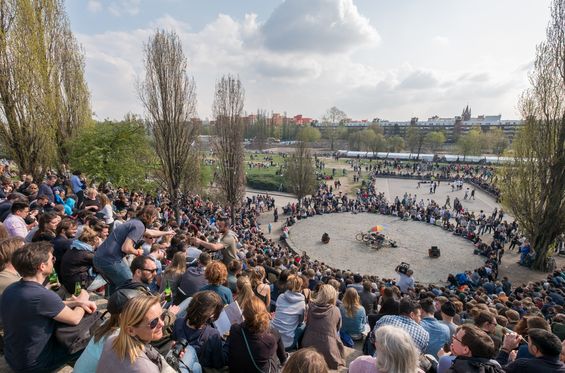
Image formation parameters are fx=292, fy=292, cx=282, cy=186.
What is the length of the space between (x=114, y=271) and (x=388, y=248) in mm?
18699

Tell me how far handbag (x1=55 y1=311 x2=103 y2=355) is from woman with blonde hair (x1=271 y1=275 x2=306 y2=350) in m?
2.66

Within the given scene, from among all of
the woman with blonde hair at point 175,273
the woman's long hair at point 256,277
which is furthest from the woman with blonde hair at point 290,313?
the woman with blonde hair at point 175,273

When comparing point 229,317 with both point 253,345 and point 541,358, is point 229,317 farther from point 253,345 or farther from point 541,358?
point 541,358

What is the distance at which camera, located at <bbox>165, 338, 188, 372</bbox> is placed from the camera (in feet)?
9.09

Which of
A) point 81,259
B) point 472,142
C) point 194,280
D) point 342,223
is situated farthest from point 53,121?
point 472,142

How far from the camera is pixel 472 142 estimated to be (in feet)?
212

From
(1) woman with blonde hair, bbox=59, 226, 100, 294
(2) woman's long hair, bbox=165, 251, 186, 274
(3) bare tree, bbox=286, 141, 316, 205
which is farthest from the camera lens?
(3) bare tree, bbox=286, 141, 316, 205

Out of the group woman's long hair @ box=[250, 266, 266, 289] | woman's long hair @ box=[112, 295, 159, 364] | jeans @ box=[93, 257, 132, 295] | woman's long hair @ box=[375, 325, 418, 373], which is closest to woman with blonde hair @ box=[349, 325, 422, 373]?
woman's long hair @ box=[375, 325, 418, 373]

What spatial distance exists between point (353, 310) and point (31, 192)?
10855 millimetres

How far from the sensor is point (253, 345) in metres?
3.18

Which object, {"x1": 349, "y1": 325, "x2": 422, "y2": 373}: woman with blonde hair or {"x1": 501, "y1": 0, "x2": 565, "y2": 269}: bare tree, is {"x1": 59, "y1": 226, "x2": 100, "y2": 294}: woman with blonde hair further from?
{"x1": 501, "y1": 0, "x2": 565, "y2": 269}: bare tree

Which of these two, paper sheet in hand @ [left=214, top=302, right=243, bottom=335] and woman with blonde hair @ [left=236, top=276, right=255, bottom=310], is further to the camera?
woman with blonde hair @ [left=236, top=276, right=255, bottom=310]

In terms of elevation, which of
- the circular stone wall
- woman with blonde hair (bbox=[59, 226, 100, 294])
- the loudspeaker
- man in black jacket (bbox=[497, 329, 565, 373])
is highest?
woman with blonde hair (bbox=[59, 226, 100, 294])

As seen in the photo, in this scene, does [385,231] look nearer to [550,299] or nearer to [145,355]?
[550,299]
